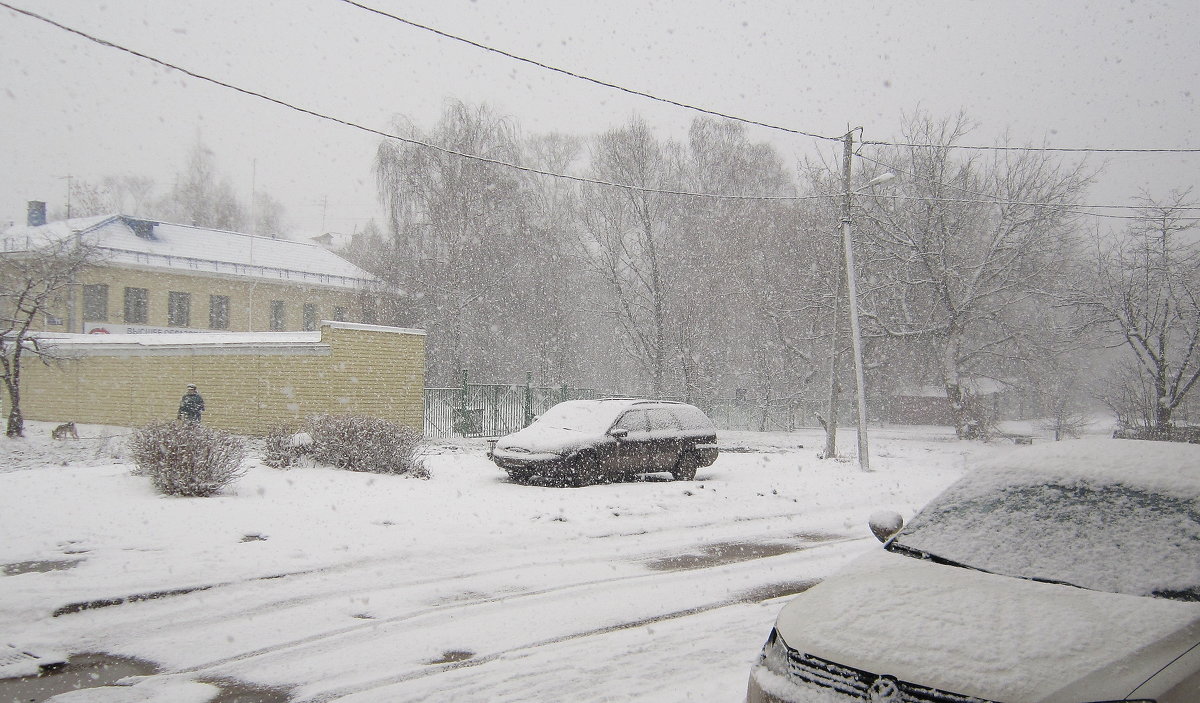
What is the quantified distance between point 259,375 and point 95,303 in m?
23.4

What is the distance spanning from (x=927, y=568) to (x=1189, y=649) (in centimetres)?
115

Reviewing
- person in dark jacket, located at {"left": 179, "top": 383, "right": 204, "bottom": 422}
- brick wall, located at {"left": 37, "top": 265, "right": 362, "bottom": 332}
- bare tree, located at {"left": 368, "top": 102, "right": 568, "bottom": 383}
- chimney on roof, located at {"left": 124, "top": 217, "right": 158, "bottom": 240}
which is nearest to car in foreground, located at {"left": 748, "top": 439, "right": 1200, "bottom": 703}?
person in dark jacket, located at {"left": 179, "top": 383, "right": 204, "bottom": 422}

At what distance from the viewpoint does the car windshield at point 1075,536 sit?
11.6ft

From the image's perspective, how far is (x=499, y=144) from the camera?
118ft

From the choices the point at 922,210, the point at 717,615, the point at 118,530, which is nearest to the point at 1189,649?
the point at 717,615

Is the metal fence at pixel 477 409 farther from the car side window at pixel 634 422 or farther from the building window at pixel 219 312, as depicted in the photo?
the building window at pixel 219 312

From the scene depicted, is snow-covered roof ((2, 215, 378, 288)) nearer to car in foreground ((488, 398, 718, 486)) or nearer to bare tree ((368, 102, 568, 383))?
bare tree ((368, 102, 568, 383))

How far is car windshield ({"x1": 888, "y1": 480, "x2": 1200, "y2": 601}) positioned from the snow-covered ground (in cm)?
155

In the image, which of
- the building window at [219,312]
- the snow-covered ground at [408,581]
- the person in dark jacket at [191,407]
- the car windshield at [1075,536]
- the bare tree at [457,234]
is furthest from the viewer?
the building window at [219,312]

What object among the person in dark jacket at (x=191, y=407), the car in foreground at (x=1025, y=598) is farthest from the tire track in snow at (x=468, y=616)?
the person in dark jacket at (x=191, y=407)

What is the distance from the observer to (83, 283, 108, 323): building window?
37.4 meters

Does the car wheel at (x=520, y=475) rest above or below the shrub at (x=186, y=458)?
below

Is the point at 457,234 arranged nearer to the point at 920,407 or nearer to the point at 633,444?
the point at 633,444

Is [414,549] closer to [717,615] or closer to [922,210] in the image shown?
[717,615]
